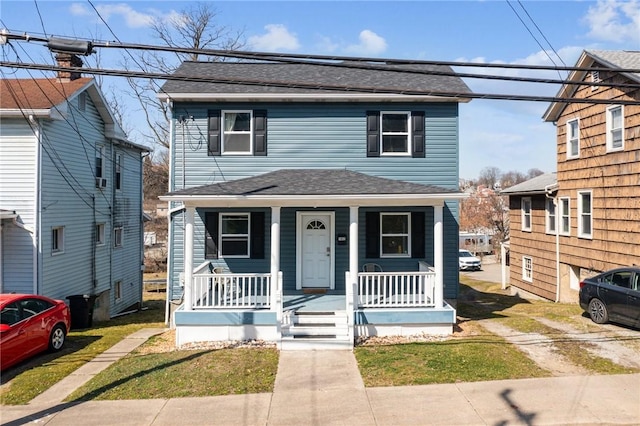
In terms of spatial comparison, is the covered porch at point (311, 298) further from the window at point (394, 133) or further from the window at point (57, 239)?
the window at point (57, 239)

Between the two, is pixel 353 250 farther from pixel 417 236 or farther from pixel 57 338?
pixel 57 338

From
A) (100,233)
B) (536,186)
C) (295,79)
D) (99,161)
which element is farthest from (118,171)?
(536,186)

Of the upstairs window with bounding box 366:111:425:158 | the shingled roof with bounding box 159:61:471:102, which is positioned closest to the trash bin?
the shingled roof with bounding box 159:61:471:102

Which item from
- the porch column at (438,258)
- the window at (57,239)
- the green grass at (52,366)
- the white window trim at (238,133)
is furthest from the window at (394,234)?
the window at (57,239)

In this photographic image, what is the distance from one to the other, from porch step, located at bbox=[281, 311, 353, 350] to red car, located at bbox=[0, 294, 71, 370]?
5067mm

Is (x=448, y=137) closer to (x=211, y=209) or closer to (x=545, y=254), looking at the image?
(x=211, y=209)

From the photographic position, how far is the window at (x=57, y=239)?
1408 centimetres

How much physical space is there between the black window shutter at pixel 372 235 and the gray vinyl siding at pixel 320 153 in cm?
19

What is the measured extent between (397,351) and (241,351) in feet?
10.7

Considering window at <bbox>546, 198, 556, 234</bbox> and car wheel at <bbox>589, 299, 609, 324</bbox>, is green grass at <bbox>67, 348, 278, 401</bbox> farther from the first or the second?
window at <bbox>546, 198, 556, 234</bbox>

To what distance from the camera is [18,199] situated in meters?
13.1

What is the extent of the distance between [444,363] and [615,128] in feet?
35.7

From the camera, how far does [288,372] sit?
25.4 feet

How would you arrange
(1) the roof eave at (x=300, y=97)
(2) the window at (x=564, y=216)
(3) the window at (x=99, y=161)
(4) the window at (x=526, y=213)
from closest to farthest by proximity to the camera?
(1) the roof eave at (x=300, y=97) → (2) the window at (x=564, y=216) → (3) the window at (x=99, y=161) → (4) the window at (x=526, y=213)
